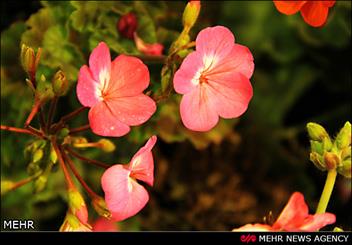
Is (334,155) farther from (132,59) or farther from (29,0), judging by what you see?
→ (29,0)

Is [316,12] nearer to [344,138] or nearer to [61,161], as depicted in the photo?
[344,138]

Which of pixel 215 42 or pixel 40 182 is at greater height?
pixel 215 42

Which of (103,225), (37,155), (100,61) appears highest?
(100,61)

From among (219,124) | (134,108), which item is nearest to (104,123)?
(134,108)

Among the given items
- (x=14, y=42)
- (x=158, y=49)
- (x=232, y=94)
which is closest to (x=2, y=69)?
(x=14, y=42)

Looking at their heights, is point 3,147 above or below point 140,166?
below

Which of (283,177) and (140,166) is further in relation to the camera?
(283,177)

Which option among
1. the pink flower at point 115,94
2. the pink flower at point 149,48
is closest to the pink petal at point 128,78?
the pink flower at point 115,94
